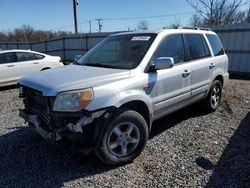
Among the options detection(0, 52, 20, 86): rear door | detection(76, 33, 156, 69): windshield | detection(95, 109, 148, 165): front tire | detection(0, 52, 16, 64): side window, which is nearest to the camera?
detection(95, 109, 148, 165): front tire

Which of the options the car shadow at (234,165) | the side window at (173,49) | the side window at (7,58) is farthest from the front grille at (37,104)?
the side window at (7,58)

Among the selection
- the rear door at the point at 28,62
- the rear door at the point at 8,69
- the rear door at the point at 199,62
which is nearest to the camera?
the rear door at the point at 199,62

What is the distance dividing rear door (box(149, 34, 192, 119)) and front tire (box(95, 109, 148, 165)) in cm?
52

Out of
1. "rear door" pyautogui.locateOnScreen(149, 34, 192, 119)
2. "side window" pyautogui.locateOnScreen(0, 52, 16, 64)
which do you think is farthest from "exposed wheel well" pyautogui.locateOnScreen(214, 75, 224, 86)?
"side window" pyautogui.locateOnScreen(0, 52, 16, 64)

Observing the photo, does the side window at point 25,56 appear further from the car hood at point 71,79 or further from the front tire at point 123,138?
the front tire at point 123,138

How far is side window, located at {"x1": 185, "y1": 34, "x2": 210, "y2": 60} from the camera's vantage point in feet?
16.1

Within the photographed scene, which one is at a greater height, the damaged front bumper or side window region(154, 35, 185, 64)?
side window region(154, 35, 185, 64)

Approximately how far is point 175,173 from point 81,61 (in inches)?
97.0

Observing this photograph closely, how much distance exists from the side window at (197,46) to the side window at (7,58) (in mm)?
6758

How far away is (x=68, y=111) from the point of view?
122 inches

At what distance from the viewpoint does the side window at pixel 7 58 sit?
356 inches

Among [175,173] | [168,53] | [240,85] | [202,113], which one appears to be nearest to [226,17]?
→ [240,85]

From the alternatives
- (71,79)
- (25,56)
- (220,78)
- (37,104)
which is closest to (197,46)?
(220,78)

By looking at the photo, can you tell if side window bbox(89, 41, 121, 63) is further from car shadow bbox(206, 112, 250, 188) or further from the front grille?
car shadow bbox(206, 112, 250, 188)
